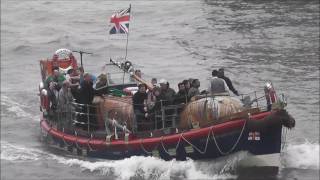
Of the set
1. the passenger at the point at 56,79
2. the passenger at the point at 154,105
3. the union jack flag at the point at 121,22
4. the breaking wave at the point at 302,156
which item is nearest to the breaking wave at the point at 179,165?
the breaking wave at the point at 302,156

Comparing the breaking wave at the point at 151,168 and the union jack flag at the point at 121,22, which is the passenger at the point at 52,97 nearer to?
the breaking wave at the point at 151,168

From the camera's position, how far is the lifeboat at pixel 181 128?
18.2 metres

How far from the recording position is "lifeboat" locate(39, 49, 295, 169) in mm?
18188

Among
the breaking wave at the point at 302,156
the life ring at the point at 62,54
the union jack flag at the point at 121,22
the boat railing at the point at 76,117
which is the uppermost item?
the union jack flag at the point at 121,22

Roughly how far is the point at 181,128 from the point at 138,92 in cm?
147

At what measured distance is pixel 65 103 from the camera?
21.5 metres

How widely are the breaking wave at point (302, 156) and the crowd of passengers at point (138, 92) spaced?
2502 millimetres

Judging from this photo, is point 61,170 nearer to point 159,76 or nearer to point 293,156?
point 293,156

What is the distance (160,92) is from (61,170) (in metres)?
3.92

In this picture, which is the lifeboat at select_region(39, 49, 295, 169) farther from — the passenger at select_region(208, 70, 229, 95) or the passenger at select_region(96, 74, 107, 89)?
the passenger at select_region(208, 70, 229, 95)

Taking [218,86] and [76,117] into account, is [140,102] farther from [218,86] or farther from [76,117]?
[76,117]

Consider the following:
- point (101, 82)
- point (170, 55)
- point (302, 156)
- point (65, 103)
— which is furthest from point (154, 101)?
point (170, 55)

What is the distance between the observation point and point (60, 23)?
4831 cm

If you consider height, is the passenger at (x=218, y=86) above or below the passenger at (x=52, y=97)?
above
